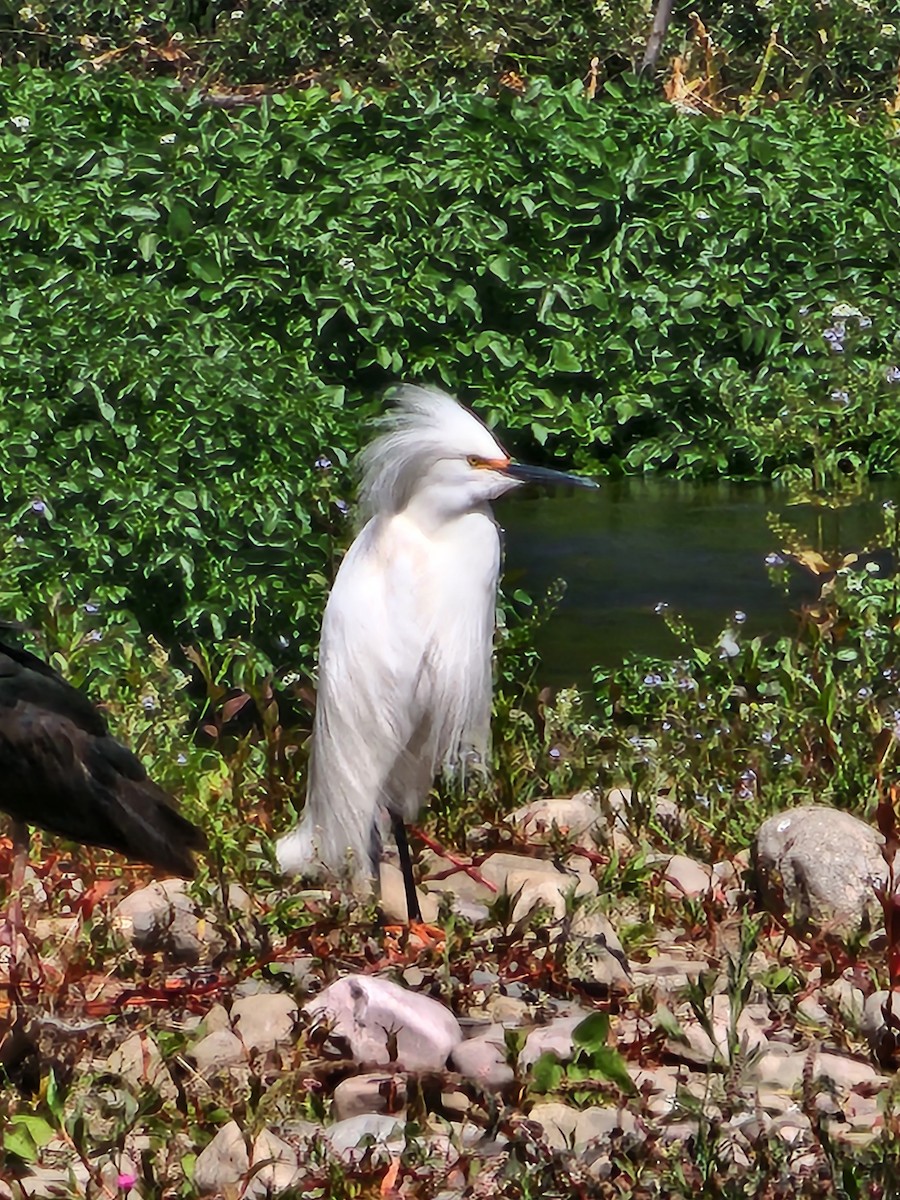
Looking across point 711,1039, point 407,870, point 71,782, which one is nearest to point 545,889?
point 407,870

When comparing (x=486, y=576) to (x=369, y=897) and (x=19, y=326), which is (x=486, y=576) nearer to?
(x=369, y=897)

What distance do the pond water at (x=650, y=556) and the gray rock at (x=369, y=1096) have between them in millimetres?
4342

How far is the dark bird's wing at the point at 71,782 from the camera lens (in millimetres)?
4289

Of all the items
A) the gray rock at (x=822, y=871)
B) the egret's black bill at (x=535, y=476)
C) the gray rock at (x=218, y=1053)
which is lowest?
the gray rock at (x=218, y=1053)

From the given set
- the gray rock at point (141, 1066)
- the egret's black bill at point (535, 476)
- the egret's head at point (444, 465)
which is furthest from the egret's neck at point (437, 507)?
the gray rock at point (141, 1066)

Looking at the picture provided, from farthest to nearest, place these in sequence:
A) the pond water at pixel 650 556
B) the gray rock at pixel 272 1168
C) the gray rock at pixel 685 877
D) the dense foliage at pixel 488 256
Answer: the dense foliage at pixel 488 256 < the pond water at pixel 650 556 < the gray rock at pixel 685 877 < the gray rock at pixel 272 1168

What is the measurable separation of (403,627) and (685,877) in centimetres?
86

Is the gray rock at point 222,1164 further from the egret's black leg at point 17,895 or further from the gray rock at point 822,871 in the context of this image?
the gray rock at point 822,871

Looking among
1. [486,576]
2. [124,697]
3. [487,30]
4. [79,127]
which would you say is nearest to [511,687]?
[124,697]

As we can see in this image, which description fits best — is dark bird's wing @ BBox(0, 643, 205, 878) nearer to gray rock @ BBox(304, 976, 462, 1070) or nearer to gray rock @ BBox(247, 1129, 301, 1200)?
gray rock @ BBox(304, 976, 462, 1070)

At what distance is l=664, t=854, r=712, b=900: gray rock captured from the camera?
15.7 ft

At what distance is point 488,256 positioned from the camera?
11.3 metres

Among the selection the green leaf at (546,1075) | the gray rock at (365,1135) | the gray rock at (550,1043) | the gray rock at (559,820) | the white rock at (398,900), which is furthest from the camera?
the gray rock at (559,820)

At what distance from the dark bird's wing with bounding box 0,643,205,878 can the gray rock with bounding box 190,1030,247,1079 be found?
0.48 m
